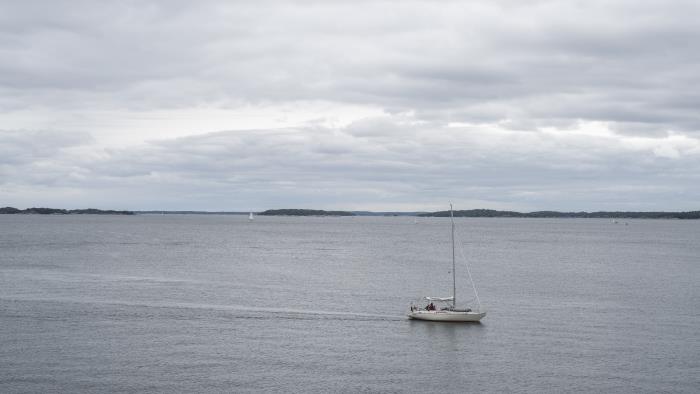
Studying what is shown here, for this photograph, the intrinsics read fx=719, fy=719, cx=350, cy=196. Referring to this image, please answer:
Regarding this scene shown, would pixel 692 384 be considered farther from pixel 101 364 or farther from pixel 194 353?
pixel 101 364

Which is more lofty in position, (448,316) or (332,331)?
(448,316)

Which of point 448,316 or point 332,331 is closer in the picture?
point 332,331

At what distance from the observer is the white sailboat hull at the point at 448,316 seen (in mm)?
81000

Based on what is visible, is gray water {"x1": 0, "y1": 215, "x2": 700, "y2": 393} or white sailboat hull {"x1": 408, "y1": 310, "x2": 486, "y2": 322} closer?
gray water {"x1": 0, "y1": 215, "x2": 700, "y2": 393}

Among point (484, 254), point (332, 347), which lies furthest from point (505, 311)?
point (484, 254)

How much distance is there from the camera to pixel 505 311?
88.4m

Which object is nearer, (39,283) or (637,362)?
(637,362)

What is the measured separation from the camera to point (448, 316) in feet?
269

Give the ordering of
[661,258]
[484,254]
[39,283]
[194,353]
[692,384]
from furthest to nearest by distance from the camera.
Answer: [484,254] → [661,258] → [39,283] → [194,353] → [692,384]

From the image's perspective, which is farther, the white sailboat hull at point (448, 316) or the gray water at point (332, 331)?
the white sailboat hull at point (448, 316)

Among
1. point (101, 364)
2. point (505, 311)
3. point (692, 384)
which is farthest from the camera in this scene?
point (505, 311)

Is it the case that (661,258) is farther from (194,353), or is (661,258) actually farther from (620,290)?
(194,353)

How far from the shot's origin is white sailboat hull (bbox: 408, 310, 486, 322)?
8100cm

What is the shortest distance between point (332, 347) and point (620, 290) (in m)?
58.9
